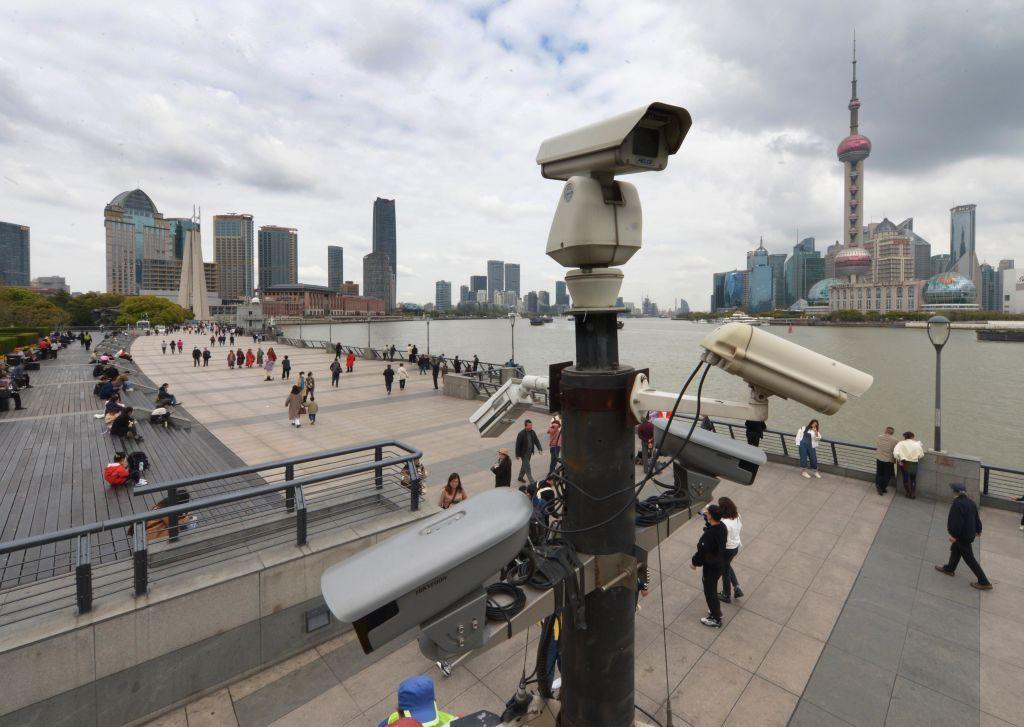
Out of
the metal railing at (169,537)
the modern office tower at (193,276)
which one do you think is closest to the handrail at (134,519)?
the metal railing at (169,537)

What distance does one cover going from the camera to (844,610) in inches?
257

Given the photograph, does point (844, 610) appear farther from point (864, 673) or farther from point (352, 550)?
point (352, 550)

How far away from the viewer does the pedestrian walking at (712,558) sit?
241 inches

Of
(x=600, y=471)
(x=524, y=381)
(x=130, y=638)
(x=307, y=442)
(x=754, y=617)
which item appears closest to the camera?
(x=600, y=471)

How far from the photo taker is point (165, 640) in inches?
187

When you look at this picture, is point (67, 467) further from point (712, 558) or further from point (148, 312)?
point (148, 312)

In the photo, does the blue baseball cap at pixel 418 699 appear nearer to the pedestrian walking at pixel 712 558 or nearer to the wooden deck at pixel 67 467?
the wooden deck at pixel 67 467

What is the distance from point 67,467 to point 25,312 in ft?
286

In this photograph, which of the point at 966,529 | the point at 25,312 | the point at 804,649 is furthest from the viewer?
the point at 25,312

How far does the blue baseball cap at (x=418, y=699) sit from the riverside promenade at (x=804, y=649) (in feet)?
5.59

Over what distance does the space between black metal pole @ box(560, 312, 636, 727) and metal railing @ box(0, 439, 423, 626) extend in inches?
161

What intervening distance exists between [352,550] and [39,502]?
634 centimetres

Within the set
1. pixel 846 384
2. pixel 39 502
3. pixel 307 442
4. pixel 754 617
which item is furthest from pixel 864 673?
pixel 307 442

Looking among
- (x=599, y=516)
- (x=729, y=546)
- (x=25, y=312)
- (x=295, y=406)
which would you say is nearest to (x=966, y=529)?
(x=729, y=546)
